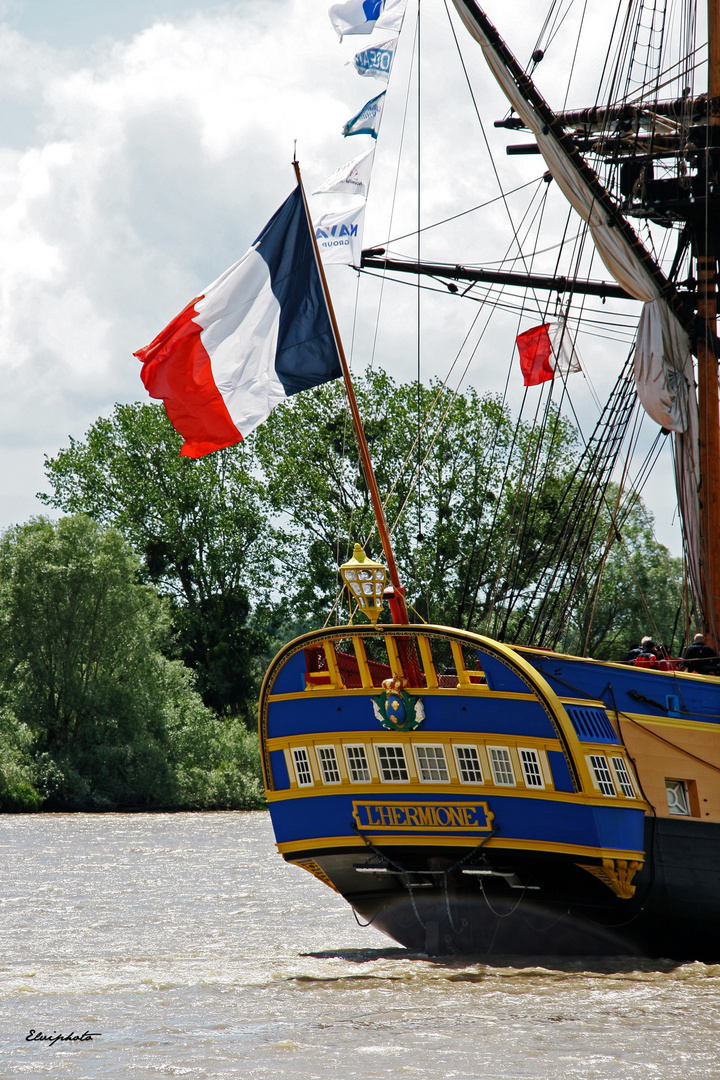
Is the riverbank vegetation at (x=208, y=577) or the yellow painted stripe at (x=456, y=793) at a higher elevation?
the riverbank vegetation at (x=208, y=577)

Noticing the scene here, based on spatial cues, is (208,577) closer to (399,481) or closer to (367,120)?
(399,481)

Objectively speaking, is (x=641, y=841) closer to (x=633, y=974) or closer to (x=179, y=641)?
(x=633, y=974)

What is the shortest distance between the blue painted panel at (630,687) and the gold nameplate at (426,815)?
1.73 metres

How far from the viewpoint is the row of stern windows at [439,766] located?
1467 cm

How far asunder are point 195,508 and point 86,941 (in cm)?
3788

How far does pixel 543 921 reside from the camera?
15219 millimetres

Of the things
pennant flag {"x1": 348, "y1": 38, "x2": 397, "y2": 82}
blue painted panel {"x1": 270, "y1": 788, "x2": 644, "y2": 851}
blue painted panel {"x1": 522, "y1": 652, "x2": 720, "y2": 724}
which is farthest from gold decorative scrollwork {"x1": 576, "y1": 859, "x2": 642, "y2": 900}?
pennant flag {"x1": 348, "y1": 38, "x2": 397, "y2": 82}

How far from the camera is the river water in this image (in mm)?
10594

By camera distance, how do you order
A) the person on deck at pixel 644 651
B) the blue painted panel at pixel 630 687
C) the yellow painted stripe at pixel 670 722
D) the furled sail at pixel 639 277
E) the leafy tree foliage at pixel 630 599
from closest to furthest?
1. the blue painted panel at pixel 630 687
2. the yellow painted stripe at pixel 670 722
3. the person on deck at pixel 644 651
4. the furled sail at pixel 639 277
5. the leafy tree foliage at pixel 630 599

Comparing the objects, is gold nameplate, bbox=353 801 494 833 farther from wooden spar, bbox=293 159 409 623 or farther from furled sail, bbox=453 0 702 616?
furled sail, bbox=453 0 702 616

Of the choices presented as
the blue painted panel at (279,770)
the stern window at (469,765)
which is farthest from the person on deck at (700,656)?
the blue painted panel at (279,770)

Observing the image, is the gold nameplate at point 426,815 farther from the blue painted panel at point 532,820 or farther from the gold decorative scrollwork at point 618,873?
the gold decorative scrollwork at point 618,873

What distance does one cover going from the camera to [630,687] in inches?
610

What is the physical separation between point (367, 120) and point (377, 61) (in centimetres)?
86
